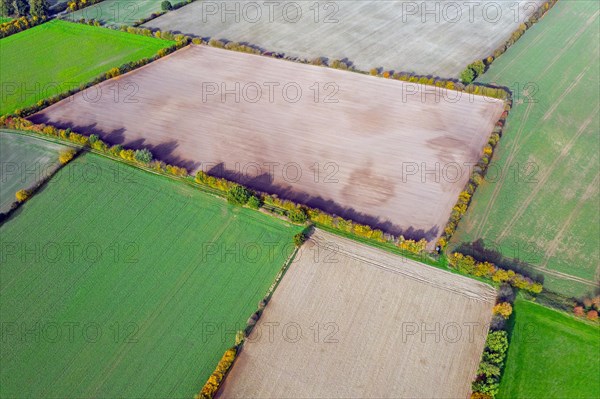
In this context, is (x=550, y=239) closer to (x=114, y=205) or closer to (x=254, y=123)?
(x=254, y=123)

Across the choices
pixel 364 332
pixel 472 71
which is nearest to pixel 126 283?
pixel 364 332

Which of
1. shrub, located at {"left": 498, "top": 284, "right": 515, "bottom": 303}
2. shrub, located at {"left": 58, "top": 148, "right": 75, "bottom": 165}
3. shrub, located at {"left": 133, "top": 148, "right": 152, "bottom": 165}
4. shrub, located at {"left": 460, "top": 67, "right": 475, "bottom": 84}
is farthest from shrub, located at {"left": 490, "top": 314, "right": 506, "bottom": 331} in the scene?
shrub, located at {"left": 58, "top": 148, "right": 75, "bottom": 165}

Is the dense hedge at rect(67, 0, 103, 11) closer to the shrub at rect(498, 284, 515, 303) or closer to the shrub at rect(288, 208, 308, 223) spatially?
the shrub at rect(288, 208, 308, 223)

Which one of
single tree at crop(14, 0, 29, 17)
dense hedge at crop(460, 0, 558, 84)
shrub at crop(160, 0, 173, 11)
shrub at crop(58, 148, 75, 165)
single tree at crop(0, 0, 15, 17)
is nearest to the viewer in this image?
shrub at crop(58, 148, 75, 165)

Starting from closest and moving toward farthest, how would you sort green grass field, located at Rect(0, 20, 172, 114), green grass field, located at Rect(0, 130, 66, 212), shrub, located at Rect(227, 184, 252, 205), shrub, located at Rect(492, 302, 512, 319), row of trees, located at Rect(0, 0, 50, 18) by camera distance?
shrub, located at Rect(492, 302, 512, 319) < shrub, located at Rect(227, 184, 252, 205) < green grass field, located at Rect(0, 130, 66, 212) < green grass field, located at Rect(0, 20, 172, 114) < row of trees, located at Rect(0, 0, 50, 18)

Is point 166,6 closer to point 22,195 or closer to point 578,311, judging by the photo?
point 22,195

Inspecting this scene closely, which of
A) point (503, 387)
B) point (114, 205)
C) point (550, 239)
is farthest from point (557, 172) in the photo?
point (114, 205)

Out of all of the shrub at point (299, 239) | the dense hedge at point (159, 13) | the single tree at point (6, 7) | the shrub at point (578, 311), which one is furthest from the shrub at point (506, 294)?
the single tree at point (6, 7)

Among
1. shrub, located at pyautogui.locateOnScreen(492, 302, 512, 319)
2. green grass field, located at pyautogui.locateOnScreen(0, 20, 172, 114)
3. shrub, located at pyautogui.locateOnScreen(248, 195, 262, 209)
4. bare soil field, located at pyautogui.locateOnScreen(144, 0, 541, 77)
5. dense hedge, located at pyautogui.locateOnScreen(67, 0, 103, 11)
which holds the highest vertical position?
dense hedge, located at pyautogui.locateOnScreen(67, 0, 103, 11)
